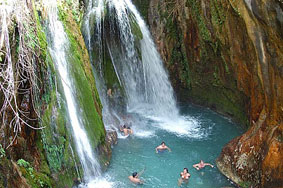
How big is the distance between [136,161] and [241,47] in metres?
4.74

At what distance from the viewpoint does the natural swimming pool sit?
27.8 ft

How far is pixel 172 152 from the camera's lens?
32.9ft

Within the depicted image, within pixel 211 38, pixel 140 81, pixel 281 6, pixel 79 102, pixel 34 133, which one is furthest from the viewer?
pixel 140 81

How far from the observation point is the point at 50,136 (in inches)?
267

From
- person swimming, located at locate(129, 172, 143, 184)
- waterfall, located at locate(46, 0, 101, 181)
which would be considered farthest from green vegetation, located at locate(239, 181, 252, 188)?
waterfall, located at locate(46, 0, 101, 181)

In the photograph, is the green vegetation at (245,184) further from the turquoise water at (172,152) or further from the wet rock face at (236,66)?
the turquoise water at (172,152)

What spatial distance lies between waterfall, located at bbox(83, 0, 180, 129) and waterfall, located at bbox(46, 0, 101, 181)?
3304mm

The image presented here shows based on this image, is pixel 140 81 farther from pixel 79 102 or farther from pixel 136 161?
pixel 79 102

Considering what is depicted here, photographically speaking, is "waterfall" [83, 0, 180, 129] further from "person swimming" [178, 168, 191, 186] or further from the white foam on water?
"person swimming" [178, 168, 191, 186]

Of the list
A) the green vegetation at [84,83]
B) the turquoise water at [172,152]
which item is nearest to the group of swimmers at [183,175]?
the turquoise water at [172,152]

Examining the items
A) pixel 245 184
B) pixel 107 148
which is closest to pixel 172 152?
pixel 107 148

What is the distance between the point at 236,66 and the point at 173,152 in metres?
3.51

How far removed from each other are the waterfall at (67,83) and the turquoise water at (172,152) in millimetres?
868

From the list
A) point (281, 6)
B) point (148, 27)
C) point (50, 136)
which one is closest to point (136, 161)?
point (50, 136)
